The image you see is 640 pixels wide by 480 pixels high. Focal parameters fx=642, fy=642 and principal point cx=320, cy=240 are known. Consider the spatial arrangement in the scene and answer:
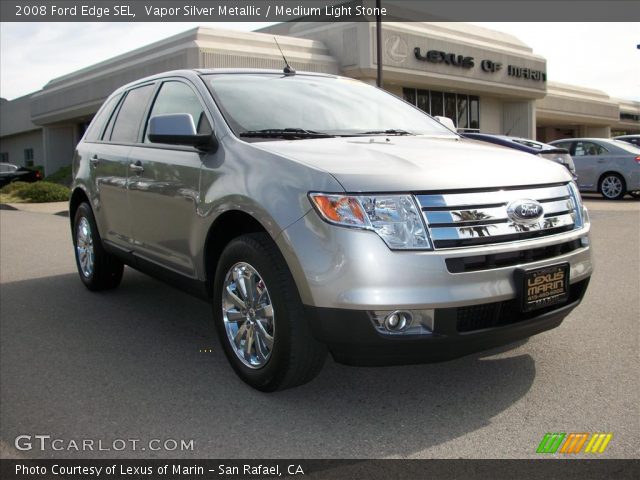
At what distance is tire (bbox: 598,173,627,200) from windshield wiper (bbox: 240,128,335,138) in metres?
13.2

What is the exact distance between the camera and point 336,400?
3.46 metres

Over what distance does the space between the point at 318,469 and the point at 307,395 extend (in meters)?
0.82

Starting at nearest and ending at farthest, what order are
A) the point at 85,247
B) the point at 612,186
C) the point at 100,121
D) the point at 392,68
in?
1. the point at 100,121
2. the point at 85,247
3. the point at 612,186
4. the point at 392,68

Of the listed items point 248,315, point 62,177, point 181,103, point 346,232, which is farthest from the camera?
point 62,177

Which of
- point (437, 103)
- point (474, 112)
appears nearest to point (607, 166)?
point (437, 103)

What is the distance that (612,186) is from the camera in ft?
50.2

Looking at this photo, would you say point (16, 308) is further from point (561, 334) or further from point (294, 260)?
point (561, 334)

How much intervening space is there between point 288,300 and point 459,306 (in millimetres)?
837

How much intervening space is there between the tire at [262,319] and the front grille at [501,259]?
0.80 meters

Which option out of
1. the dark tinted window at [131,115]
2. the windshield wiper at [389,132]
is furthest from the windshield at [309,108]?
the dark tinted window at [131,115]

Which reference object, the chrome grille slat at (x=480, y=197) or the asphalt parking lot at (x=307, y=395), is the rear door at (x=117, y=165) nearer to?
the asphalt parking lot at (x=307, y=395)

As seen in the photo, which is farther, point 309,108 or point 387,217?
point 309,108

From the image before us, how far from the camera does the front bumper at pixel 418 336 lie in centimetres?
296

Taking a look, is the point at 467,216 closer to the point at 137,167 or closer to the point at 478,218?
the point at 478,218
